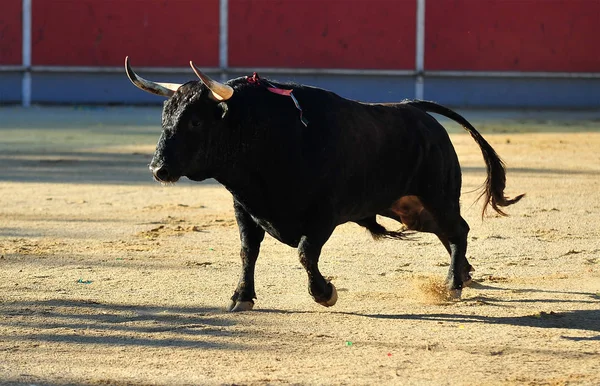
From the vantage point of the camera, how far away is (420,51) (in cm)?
1614

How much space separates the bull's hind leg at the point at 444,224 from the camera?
479 centimetres

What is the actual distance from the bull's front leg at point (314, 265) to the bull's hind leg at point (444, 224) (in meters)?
0.70

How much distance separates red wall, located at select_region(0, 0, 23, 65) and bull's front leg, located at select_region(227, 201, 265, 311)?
1248cm

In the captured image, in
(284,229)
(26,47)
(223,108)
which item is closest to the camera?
(223,108)

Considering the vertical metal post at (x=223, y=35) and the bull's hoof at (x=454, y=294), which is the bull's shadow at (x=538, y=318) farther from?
the vertical metal post at (x=223, y=35)

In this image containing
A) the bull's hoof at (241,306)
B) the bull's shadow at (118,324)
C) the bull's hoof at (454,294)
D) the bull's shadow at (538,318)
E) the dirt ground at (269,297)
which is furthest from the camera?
the bull's hoof at (454,294)

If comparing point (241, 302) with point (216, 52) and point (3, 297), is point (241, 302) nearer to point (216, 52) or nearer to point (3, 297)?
point (3, 297)

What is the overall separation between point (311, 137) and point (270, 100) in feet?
0.71

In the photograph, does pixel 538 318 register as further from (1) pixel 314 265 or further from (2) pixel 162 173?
(2) pixel 162 173

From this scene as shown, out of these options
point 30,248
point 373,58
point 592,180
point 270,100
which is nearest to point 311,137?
point 270,100

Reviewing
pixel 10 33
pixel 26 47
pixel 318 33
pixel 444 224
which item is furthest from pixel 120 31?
pixel 444 224

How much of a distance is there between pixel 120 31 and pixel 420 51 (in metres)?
4.46

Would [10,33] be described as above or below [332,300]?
above

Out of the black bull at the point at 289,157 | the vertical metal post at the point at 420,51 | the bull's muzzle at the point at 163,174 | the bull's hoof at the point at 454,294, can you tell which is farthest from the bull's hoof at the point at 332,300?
the vertical metal post at the point at 420,51
